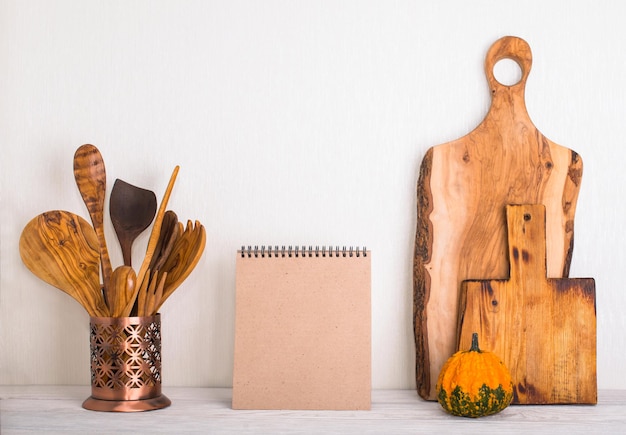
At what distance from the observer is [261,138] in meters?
1.12

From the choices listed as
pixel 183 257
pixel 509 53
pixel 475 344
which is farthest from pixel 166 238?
pixel 509 53

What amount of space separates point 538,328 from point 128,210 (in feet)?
2.13

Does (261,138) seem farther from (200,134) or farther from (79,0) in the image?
(79,0)

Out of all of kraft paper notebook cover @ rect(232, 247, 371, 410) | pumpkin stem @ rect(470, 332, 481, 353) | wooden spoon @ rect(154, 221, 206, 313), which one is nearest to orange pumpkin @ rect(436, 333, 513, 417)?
pumpkin stem @ rect(470, 332, 481, 353)

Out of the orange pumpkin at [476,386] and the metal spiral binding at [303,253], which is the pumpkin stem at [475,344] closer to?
the orange pumpkin at [476,386]

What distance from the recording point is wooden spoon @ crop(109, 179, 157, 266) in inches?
42.2

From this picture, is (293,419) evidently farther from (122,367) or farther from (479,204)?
(479,204)

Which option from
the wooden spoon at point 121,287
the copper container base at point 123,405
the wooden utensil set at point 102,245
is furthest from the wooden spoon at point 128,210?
the copper container base at point 123,405

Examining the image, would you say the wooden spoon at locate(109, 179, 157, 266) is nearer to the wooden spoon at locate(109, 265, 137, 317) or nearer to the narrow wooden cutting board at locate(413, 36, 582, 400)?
the wooden spoon at locate(109, 265, 137, 317)

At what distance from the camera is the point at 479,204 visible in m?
1.07

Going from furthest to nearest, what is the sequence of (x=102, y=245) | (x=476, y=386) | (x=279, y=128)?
1. (x=279, y=128)
2. (x=102, y=245)
3. (x=476, y=386)

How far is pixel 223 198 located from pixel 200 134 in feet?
0.37

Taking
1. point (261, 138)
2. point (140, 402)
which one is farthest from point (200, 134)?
point (140, 402)

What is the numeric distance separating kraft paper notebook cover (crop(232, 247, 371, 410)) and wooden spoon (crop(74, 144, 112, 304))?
0.20m
